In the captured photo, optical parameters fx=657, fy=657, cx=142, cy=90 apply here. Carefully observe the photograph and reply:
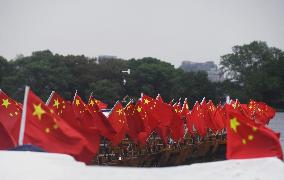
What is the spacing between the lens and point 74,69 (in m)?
114

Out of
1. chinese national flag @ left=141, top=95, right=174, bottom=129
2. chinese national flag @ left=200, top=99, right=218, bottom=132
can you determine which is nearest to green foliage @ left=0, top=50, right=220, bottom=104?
chinese national flag @ left=200, top=99, right=218, bottom=132

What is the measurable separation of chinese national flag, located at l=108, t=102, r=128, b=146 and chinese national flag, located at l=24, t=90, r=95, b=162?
47.3 ft

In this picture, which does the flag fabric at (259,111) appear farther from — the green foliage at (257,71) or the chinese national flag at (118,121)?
the green foliage at (257,71)

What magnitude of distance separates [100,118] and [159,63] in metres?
100

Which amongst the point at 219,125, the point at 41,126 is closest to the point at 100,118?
the point at 41,126

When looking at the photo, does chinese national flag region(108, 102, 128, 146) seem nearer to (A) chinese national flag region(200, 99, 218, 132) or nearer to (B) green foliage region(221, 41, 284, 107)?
(A) chinese national flag region(200, 99, 218, 132)

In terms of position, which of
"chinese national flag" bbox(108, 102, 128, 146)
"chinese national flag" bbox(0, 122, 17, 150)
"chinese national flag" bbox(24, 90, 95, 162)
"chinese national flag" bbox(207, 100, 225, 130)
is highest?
"chinese national flag" bbox(24, 90, 95, 162)

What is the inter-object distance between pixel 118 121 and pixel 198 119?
1235 cm

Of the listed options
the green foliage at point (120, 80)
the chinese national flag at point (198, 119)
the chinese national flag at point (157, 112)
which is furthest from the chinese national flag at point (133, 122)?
the green foliage at point (120, 80)

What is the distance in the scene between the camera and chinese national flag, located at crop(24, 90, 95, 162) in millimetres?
10492

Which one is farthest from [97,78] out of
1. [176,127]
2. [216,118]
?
[176,127]

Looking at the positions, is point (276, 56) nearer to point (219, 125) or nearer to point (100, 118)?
point (219, 125)

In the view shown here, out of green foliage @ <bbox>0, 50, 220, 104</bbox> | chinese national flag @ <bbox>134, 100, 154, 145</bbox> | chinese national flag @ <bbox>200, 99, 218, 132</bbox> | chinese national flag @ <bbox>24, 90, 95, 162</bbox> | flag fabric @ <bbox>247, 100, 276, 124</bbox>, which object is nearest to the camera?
chinese national flag @ <bbox>24, 90, 95, 162</bbox>

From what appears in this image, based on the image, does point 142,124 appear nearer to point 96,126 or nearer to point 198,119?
point 96,126
